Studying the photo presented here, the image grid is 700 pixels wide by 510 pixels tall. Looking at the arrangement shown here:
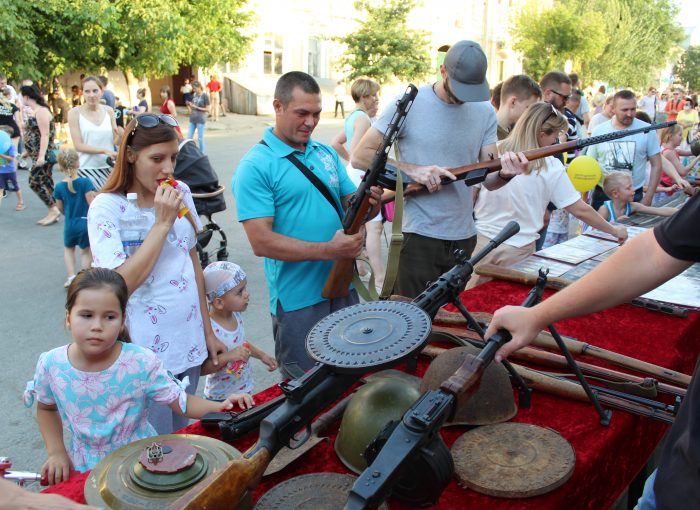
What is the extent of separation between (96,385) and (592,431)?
1.69 meters

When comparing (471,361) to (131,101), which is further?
(131,101)

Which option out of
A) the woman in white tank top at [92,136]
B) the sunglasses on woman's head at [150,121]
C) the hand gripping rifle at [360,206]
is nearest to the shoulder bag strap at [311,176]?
the hand gripping rifle at [360,206]

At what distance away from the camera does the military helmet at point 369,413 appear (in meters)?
1.72

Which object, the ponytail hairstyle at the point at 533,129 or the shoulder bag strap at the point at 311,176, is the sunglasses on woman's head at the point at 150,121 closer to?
the shoulder bag strap at the point at 311,176

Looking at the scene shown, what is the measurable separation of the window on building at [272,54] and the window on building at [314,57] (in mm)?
1949

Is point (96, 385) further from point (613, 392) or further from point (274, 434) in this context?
point (613, 392)

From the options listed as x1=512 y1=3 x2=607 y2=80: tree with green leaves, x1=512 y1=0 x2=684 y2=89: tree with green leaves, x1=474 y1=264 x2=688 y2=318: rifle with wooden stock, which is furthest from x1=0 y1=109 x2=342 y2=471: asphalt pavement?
x1=512 y1=0 x2=684 y2=89: tree with green leaves

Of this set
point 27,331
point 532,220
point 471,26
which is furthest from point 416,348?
point 471,26

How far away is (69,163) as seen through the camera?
20.0 ft

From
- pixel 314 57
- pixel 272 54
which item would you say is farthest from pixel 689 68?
pixel 272 54

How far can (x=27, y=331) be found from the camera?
5043mm

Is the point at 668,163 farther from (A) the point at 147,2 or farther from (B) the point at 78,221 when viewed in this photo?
(A) the point at 147,2

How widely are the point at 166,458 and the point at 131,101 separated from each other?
2250 cm

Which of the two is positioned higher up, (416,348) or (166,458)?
(416,348)
